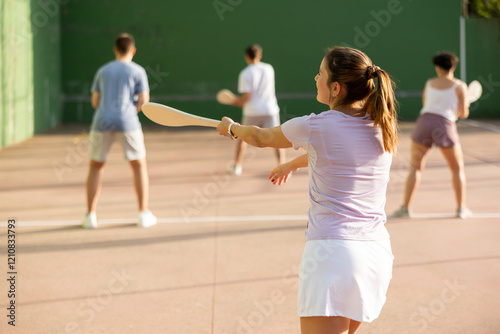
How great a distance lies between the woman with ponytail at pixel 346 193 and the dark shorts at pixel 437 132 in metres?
4.35

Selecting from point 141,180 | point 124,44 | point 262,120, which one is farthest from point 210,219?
point 262,120

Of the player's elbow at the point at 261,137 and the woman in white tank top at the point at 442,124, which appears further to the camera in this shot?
the woman in white tank top at the point at 442,124

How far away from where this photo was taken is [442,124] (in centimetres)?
686

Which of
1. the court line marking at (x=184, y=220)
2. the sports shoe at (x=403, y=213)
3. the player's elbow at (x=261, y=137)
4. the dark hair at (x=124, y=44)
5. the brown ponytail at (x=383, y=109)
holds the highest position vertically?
the dark hair at (x=124, y=44)

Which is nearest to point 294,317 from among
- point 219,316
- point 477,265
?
point 219,316

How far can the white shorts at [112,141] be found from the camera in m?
6.61

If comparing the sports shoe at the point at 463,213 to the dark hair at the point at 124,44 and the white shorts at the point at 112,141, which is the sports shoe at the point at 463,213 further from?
the dark hair at the point at 124,44

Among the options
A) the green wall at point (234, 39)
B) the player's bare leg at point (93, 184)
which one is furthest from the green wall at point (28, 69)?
the player's bare leg at point (93, 184)

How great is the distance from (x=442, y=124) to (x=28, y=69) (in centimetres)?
1042

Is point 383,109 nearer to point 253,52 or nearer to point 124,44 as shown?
point 124,44

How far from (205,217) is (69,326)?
3.07 m

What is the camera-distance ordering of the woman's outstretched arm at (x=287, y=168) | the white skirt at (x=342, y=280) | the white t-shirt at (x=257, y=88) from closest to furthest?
the white skirt at (x=342, y=280) → the woman's outstretched arm at (x=287, y=168) → the white t-shirt at (x=257, y=88)

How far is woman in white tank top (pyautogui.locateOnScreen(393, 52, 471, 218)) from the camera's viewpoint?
6.84 metres

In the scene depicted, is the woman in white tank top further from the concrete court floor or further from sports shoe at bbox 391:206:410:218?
the concrete court floor
